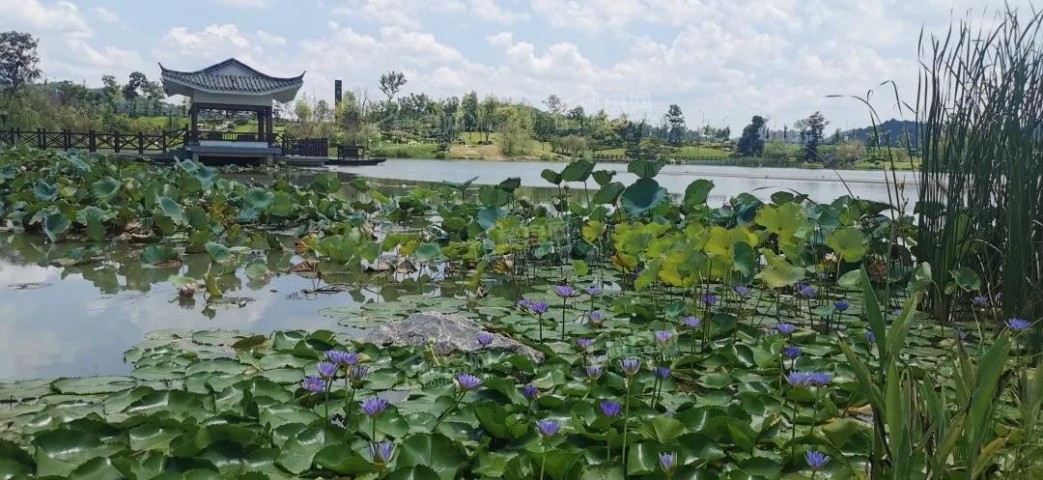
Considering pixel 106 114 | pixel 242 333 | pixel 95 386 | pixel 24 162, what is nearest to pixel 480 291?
pixel 242 333

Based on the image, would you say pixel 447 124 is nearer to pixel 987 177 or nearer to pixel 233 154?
pixel 233 154

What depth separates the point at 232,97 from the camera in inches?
656

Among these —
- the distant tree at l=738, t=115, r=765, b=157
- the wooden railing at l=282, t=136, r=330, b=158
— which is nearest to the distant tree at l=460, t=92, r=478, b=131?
the distant tree at l=738, t=115, r=765, b=157

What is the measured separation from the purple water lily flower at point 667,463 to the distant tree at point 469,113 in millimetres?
43673

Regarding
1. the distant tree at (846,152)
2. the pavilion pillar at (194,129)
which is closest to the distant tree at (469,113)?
the pavilion pillar at (194,129)

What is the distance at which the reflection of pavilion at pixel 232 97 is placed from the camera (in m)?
16.1

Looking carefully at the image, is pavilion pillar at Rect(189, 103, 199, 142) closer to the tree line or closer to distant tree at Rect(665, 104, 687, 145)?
the tree line

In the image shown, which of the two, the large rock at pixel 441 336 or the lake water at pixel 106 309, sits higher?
the large rock at pixel 441 336

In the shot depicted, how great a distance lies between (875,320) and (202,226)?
162 inches

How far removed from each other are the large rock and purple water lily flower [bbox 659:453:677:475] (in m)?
0.92

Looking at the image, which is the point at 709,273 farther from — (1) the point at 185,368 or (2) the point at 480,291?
(1) the point at 185,368

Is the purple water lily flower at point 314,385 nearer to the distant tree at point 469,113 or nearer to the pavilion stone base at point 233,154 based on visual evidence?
the pavilion stone base at point 233,154

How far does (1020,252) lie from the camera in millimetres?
2408

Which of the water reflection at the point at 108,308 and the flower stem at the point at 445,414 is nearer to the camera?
the flower stem at the point at 445,414
